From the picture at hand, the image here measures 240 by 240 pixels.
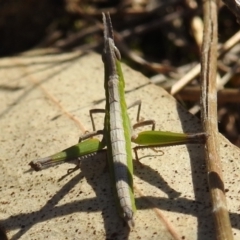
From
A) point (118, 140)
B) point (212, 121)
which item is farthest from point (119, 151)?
point (212, 121)

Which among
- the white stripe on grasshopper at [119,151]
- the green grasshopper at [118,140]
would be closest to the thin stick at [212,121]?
the green grasshopper at [118,140]

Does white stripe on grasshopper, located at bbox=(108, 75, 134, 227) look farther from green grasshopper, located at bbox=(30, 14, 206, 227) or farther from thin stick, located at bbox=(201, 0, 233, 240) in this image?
thin stick, located at bbox=(201, 0, 233, 240)

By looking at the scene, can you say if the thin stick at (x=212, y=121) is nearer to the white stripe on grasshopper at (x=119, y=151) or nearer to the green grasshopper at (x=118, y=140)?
the green grasshopper at (x=118, y=140)

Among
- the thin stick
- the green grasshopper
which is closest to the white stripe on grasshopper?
the green grasshopper

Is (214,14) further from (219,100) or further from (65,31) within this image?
(65,31)

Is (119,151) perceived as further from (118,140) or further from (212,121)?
(212,121)

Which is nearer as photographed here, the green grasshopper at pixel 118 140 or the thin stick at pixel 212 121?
the thin stick at pixel 212 121
